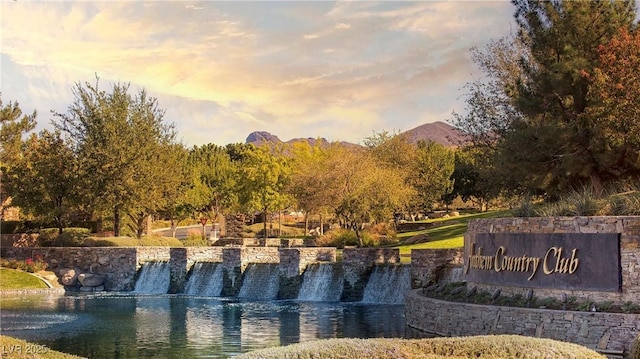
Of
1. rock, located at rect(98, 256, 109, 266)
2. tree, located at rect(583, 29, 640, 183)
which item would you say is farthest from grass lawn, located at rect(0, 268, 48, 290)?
tree, located at rect(583, 29, 640, 183)

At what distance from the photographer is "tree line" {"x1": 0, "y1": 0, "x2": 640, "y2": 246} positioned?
24859 mm

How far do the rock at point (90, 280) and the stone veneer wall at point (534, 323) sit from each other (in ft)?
76.7

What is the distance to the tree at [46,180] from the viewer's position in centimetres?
4612

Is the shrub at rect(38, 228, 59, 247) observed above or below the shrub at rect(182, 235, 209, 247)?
above

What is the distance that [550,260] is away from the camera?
18672 millimetres

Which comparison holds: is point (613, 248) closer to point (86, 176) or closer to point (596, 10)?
point (596, 10)

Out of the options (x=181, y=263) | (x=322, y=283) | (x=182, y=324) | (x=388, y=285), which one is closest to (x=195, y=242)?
(x=181, y=263)

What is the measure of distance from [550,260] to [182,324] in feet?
39.6

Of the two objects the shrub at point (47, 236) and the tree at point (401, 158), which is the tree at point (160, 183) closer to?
the shrub at point (47, 236)

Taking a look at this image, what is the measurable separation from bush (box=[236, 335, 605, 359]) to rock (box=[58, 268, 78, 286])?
3269cm

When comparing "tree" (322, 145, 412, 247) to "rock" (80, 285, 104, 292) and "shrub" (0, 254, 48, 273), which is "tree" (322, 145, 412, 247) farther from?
"shrub" (0, 254, 48, 273)

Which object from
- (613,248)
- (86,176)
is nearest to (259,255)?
→ (86,176)

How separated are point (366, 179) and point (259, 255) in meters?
11.0

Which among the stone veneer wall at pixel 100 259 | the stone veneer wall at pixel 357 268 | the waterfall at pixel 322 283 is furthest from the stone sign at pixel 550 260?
the stone veneer wall at pixel 100 259
